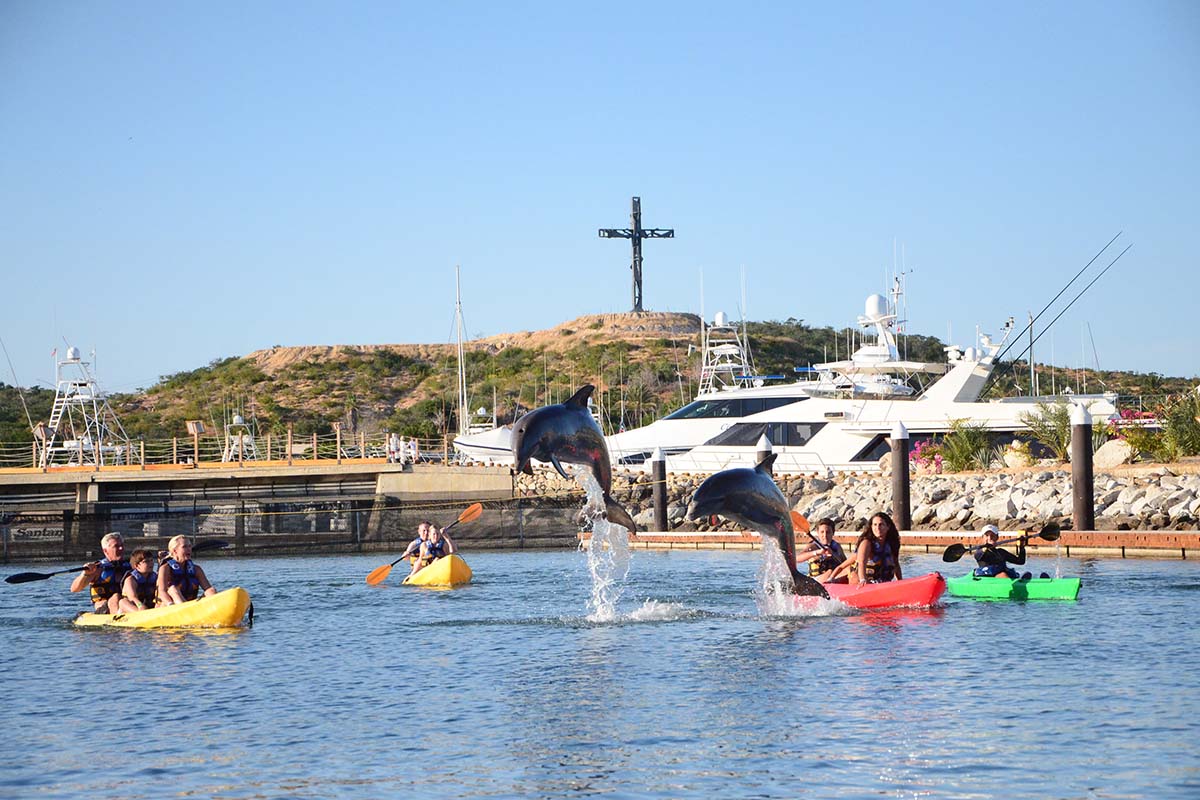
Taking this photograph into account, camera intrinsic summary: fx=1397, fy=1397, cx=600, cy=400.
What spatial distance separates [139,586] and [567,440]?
24.8 feet

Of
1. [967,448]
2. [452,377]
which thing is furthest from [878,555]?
[452,377]

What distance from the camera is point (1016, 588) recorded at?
20125 millimetres

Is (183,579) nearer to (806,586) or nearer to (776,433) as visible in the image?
(806,586)

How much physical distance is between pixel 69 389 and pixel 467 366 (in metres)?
54.4

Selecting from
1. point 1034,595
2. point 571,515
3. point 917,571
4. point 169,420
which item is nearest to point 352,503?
point 571,515

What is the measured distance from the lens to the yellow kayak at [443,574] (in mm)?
25875

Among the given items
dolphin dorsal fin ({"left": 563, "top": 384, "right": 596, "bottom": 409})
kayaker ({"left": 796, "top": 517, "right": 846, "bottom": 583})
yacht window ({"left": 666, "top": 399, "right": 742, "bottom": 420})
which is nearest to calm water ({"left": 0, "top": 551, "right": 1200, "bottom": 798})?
kayaker ({"left": 796, "top": 517, "right": 846, "bottom": 583})

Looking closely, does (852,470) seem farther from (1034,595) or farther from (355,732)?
(355,732)

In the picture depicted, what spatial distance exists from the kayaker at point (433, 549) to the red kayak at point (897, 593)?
379 inches

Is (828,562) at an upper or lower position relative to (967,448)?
lower

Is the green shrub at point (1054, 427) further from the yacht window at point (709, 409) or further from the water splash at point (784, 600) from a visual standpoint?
the water splash at point (784, 600)

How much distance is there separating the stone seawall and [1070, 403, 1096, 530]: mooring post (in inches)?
66.3

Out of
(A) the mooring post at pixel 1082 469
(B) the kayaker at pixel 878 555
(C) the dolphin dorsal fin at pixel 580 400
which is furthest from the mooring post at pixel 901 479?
(C) the dolphin dorsal fin at pixel 580 400

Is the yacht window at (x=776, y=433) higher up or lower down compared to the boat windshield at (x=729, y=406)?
lower down
